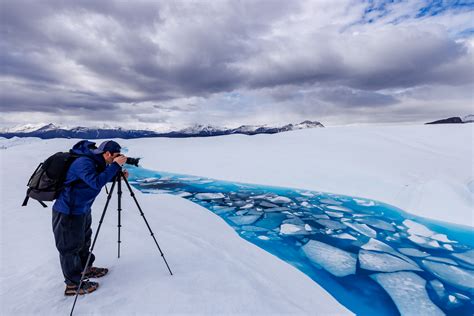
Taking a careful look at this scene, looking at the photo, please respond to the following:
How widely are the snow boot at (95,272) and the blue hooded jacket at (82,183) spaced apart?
0.82 meters

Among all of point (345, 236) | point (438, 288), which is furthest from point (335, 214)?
point (438, 288)

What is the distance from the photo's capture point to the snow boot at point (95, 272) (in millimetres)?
3045

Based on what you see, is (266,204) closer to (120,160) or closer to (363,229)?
(363,229)

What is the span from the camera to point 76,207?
2.76 m

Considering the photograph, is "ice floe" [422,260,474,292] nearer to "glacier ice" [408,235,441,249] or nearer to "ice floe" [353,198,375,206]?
"glacier ice" [408,235,441,249]

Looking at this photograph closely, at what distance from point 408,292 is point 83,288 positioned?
16.8 ft

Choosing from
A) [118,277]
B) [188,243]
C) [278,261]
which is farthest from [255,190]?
[118,277]

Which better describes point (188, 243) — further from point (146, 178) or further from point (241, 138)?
point (241, 138)

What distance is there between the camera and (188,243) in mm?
4395

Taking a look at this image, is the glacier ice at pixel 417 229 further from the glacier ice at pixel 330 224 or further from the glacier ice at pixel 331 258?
the glacier ice at pixel 331 258

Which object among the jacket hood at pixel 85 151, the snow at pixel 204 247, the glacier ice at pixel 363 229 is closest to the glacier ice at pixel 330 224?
the glacier ice at pixel 363 229

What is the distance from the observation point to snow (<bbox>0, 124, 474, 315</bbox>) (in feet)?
9.15

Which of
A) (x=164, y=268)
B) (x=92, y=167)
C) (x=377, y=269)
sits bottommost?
(x=377, y=269)

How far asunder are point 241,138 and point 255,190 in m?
11.2
